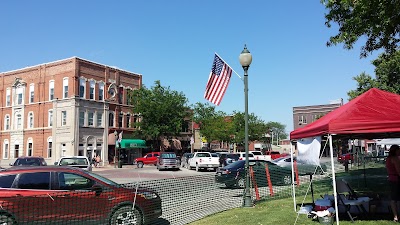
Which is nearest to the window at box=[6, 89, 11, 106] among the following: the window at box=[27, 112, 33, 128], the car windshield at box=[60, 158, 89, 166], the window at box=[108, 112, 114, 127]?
the window at box=[27, 112, 33, 128]

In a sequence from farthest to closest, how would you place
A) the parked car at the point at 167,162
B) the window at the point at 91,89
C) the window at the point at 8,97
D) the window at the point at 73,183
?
the window at the point at 8,97, the window at the point at 91,89, the parked car at the point at 167,162, the window at the point at 73,183

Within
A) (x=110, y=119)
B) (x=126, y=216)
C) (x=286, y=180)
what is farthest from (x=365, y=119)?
(x=110, y=119)

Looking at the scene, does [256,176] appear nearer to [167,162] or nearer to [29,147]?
[167,162]

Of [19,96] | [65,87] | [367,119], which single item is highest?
[65,87]

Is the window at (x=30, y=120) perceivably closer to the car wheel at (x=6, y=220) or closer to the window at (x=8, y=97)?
the window at (x=8, y=97)

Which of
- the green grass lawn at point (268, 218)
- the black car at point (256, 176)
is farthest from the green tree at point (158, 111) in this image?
the green grass lawn at point (268, 218)

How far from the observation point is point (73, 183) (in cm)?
809

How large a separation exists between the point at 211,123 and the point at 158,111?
16491mm

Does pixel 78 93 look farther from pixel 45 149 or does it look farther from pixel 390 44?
pixel 390 44

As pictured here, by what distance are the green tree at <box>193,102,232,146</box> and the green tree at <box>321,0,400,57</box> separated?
5085 centimetres

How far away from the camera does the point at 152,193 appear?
868 cm

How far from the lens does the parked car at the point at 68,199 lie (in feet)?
23.1

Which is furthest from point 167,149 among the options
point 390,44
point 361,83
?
point 390,44

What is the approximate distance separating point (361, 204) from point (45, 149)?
1883 inches
